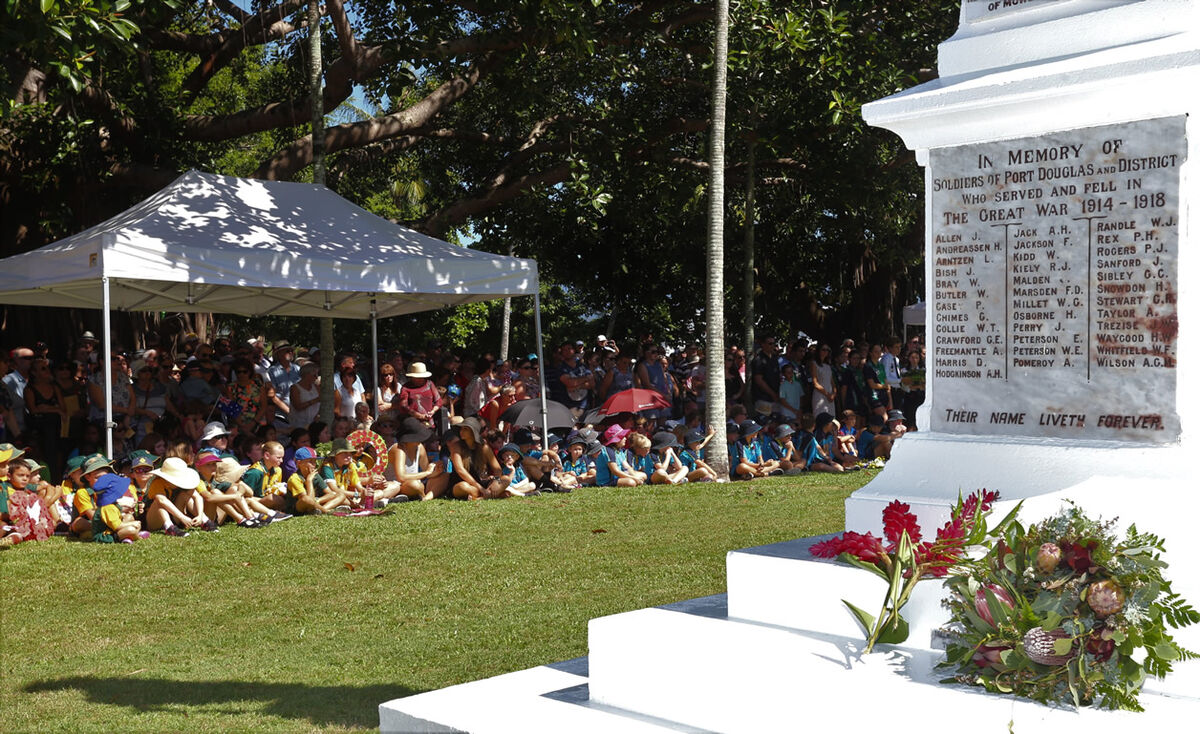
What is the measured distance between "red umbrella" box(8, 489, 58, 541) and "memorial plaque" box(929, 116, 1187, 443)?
7.73 meters

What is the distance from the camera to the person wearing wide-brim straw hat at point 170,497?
1038 centimetres

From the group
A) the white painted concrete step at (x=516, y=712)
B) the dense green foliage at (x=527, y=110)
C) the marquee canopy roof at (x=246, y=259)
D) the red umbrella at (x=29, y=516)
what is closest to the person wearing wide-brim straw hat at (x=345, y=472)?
the marquee canopy roof at (x=246, y=259)

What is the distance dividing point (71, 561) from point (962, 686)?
735cm

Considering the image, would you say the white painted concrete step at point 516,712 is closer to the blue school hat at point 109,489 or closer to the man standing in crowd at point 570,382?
the blue school hat at point 109,489

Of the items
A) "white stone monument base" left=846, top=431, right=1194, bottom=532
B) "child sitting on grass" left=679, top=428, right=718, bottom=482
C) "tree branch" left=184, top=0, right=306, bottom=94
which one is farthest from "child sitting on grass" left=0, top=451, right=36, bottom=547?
"tree branch" left=184, top=0, right=306, bottom=94

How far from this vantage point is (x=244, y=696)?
5.85m

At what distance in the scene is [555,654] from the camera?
6395 millimetres

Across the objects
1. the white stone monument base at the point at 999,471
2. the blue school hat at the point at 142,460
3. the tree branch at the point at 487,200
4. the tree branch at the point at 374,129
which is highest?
the tree branch at the point at 374,129

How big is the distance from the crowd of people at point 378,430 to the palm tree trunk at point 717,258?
0.75ft

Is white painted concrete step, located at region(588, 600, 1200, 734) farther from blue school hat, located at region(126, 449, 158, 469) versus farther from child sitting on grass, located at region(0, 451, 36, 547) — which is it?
blue school hat, located at region(126, 449, 158, 469)

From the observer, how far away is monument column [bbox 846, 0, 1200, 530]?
4664 millimetres

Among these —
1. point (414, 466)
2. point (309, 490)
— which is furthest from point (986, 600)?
point (414, 466)

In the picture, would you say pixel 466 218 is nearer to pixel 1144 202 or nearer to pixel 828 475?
pixel 828 475

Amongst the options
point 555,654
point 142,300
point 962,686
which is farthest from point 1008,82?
point 142,300
